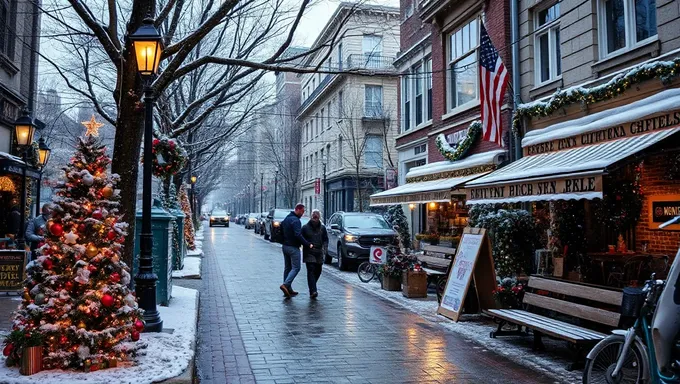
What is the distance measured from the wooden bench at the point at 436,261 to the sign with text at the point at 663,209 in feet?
13.3

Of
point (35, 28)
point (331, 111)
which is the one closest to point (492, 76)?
point (35, 28)

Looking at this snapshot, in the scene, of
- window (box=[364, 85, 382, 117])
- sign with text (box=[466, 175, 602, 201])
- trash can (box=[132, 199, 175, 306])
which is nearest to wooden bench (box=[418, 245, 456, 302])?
sign with text (box=[466, 175, 602, 201])

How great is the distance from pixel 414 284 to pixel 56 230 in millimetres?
7986

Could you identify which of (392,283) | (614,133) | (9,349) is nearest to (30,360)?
(9,349)

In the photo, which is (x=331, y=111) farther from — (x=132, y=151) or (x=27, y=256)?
(x=132, y=151)

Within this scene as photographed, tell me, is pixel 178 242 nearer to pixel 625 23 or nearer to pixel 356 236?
pixel 356 236

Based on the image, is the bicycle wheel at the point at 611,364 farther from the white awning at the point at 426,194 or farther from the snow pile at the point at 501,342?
the white awning at the point at 426,194

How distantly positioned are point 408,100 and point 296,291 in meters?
12.0

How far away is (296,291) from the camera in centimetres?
1281

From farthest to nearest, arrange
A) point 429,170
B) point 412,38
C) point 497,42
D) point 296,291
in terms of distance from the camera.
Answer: point 412,38
point 429,170
point 497,42
point 296,291

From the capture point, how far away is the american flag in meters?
12.8

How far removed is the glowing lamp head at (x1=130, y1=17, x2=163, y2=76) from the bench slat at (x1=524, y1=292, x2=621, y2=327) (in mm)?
5899

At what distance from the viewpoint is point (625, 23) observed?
36.0ft

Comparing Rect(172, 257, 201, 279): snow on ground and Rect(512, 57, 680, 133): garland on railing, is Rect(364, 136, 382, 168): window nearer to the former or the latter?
Rect(172, 257, 201, 279): snow on ground
